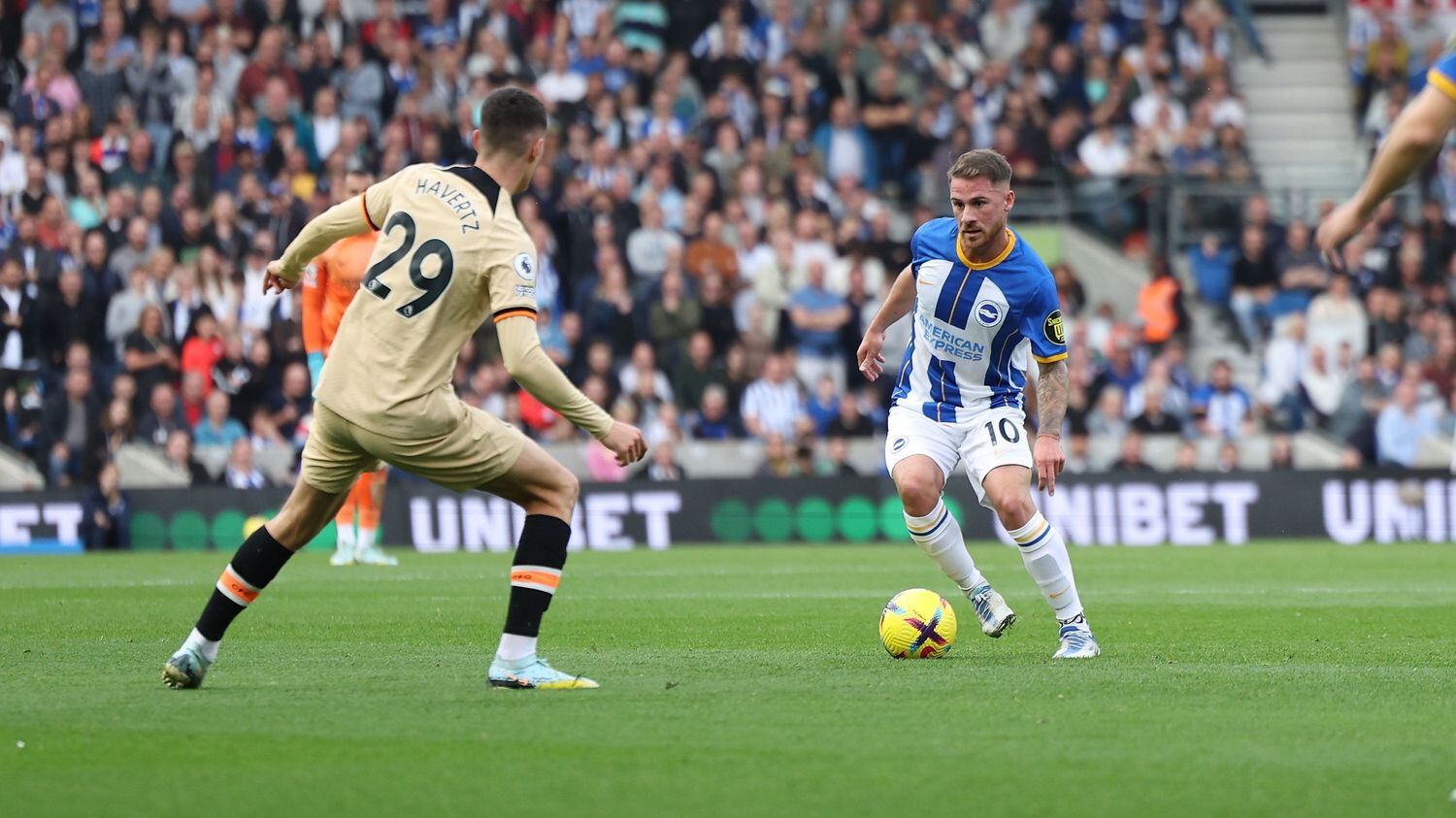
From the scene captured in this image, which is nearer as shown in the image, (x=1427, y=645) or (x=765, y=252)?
(x=1427, y=645)

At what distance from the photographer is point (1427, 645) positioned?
968 centimetres

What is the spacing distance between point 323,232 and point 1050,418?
3.37 m

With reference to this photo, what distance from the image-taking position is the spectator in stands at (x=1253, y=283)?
23.8 m

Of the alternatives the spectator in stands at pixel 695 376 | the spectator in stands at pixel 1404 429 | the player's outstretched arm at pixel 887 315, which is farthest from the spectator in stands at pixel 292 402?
the player's outstretched arm at pixel 887 315

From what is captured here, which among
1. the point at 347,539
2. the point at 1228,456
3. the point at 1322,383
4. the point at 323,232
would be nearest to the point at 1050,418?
the point at 323,232

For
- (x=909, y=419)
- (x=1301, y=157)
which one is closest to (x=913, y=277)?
(x=909, y=419)

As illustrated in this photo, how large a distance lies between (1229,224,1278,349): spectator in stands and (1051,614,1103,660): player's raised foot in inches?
611

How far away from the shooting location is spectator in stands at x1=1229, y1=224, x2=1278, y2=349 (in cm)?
2384

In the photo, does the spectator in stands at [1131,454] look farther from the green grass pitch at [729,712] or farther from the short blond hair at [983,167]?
the short blond hair at [983,167]

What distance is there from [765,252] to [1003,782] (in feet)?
57.1

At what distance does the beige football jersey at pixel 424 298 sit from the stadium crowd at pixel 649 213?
43.4 ft

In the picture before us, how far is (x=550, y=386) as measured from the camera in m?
7.18

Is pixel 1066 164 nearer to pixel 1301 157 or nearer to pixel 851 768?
pixel 1301 157

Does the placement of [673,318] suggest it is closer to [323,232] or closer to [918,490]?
[918,490]
